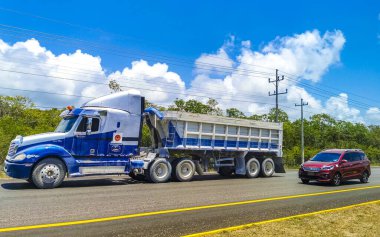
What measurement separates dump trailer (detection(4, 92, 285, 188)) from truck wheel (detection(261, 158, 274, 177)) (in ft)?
0.13

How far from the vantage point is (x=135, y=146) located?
15.0 m

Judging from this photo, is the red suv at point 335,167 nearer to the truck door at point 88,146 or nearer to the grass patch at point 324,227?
the grass patch at point 324,227

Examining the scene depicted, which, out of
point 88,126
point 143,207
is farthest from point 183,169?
point 143,207

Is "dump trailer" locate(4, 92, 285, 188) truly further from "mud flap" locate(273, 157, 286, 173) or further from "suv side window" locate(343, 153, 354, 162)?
"suv side window" locate(343, 153, 354, 162)

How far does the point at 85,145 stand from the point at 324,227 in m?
9.23

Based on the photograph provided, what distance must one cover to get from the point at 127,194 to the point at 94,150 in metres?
3.17

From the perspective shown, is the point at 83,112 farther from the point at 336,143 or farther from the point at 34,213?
the point at 336,143

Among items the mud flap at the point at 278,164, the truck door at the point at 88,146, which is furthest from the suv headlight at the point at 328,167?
the truck door at the point at 88,146

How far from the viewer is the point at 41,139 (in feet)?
41.3

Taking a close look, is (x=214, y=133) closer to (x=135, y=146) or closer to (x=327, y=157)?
(x=135, y=146)

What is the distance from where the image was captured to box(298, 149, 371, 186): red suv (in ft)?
51.8

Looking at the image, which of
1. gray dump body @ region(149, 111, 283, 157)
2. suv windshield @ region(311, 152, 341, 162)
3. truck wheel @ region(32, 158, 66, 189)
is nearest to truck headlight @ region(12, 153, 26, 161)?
truck wheel @ region(32, 158, 66, 189)

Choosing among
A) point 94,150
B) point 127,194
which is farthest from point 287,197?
point 94,150

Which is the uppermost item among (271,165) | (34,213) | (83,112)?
(83,112)
